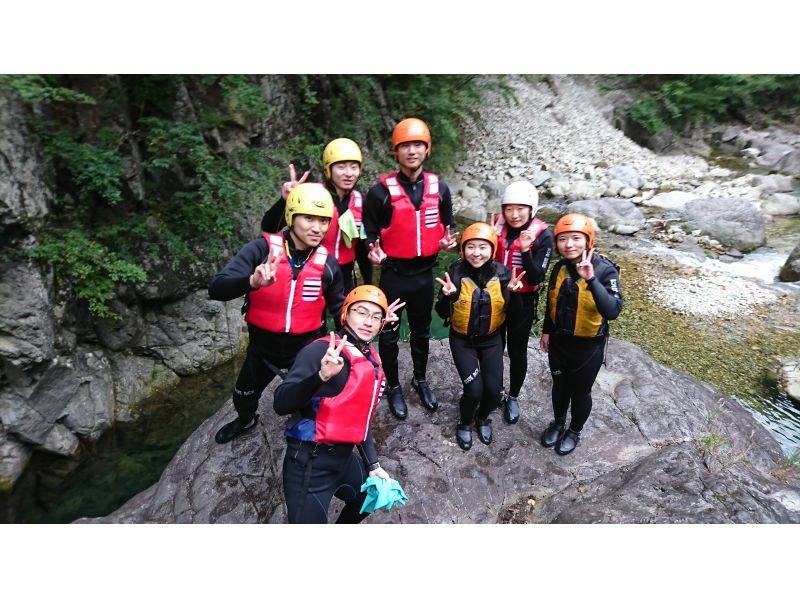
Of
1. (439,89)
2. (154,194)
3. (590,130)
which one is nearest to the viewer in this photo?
(154,194)

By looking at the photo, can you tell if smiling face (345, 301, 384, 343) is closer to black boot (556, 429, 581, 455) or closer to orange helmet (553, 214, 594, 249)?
orange helmet (553, 214, 594, 249)

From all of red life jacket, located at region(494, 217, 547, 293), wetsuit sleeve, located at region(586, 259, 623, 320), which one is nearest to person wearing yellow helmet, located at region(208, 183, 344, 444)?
red life jacket, located at region(494, 217, 547, 293)

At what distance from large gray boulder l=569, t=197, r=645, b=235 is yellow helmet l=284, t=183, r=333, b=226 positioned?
9628 mm

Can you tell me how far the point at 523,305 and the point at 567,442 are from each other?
1.24m

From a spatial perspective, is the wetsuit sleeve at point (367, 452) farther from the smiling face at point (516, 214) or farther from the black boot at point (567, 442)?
the smiling face at point (516, 214)

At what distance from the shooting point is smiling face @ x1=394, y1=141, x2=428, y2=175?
12.1 ft

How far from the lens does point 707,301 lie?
8.09 meters

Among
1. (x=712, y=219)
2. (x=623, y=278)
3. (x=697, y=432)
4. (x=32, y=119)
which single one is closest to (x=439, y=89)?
(x=623, y=278)

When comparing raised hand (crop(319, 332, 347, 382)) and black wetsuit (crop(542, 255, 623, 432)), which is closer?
raised hand (crop(319, 332, 347, 382))

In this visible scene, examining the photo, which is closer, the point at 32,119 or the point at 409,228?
the point at 409,228

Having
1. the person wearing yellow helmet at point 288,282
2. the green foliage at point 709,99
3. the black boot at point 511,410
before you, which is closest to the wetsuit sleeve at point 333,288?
the person wearing yellow helmet at point 288,282

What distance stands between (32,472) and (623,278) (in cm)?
936

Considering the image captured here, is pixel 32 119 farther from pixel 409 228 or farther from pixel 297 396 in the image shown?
pixel 297 396

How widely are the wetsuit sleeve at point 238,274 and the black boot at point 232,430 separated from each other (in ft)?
4.97
